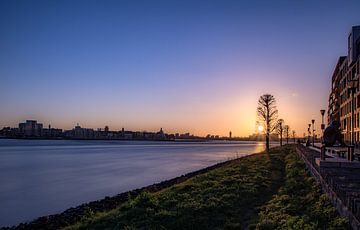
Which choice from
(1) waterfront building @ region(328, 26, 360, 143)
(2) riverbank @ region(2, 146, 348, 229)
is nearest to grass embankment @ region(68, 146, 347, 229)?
(2) riverbank @ region(2, 146, 348, 229)

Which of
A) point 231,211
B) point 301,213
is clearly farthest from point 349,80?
point 301,213

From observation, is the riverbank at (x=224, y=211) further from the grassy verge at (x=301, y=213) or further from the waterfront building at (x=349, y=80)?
the waterfront building at (x=349, y=80)

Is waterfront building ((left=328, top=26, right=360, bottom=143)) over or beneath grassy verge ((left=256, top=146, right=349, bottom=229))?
over

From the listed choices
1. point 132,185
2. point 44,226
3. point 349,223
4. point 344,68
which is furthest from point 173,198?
point 344,68

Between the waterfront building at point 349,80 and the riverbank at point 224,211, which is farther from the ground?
the waterfront building at point 349,80

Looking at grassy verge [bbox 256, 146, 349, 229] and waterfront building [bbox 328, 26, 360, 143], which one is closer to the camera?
grassy verge [bbox 256, 146, 349, 229]

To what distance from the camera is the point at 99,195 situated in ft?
83.6

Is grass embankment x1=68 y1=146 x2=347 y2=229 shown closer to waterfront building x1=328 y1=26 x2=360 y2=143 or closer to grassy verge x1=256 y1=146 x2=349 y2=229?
grassy verge x1=256 y1=146 x2=349 y2=229

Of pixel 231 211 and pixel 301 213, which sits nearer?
pixel 301 213

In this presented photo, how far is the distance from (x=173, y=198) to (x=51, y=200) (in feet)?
38.0

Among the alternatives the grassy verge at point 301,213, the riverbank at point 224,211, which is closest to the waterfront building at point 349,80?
the riverbank at point 224,211

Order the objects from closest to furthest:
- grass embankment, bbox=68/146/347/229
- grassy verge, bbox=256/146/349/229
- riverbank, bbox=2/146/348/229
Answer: grassy verge, bbox=256/146/349/229 → grass embankment, bbox=68/146/347/229 → riverbank, bbox=2/146/348/229

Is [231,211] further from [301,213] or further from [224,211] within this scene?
[301,213]

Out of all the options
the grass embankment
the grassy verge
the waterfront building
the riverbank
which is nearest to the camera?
the grassy verge
